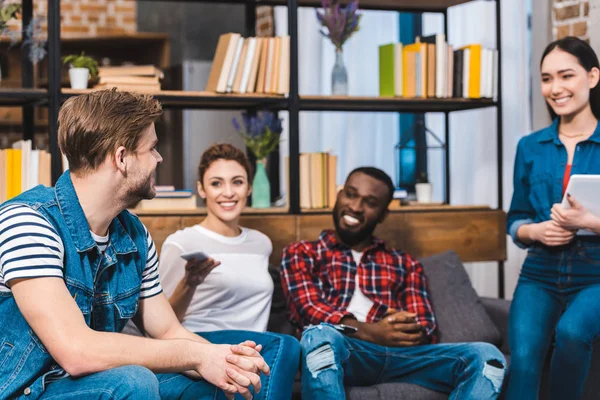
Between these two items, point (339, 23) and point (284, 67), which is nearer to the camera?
point (284, 67)

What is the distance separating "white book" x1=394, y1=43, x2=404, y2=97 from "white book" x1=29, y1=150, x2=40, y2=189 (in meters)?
1.54

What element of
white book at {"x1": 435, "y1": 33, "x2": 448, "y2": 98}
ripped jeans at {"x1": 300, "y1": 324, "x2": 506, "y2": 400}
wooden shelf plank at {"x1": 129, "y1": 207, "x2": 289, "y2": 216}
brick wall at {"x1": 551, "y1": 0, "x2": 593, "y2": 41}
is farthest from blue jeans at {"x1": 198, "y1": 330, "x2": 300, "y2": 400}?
brick wall at {"x1": 551, "y1": 0, "x2": 593, "y2": 41}

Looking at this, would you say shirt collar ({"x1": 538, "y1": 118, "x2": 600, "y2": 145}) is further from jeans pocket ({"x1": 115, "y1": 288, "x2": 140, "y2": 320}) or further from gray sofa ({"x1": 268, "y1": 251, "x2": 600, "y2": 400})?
jeans pocket ({"x1": 115, "y1": 288, "x2": 140, "y2": 320})

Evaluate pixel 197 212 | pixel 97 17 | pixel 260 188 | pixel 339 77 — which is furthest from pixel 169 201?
pixel 97 17

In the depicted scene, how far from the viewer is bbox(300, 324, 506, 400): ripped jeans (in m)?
2.54

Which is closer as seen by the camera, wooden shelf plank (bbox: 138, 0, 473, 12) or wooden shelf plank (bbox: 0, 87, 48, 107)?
wooden shelf plank (bbox: 0, 87, 48, 107)

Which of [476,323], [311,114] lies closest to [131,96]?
[476,323]

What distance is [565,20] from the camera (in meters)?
3.76

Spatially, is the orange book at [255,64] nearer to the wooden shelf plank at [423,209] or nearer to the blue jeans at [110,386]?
the wooden shelf plank at [423,209]

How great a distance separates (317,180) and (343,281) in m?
0.69

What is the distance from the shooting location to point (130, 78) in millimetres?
3361

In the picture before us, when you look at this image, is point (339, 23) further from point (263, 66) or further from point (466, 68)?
point (466, 68)

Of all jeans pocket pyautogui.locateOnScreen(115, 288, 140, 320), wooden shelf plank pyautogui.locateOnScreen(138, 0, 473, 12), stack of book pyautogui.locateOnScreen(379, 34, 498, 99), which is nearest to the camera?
jeans pocket pyautogui.locateOnScreen(115, 288, 140, 320)

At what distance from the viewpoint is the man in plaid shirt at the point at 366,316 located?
103 inches
